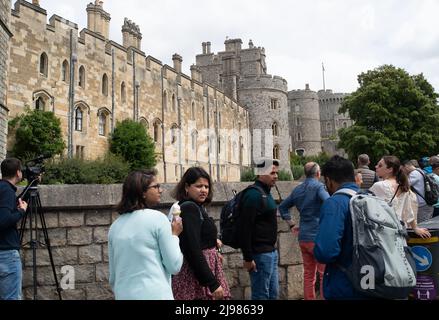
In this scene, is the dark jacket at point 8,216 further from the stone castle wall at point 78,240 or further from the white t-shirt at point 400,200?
the white t-shirt at point 400,200

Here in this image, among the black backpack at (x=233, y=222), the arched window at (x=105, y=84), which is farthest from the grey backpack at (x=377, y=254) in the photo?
the arched window at (x=105, y=84)

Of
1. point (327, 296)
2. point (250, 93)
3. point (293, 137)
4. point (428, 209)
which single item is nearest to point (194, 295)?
point (327, 296)

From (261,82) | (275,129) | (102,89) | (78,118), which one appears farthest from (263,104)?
(78,118)

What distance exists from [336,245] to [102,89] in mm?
27621

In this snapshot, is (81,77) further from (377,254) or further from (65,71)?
(377,254)

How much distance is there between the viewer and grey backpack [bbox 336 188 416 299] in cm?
285

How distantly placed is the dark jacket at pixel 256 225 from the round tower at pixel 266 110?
1872 inches

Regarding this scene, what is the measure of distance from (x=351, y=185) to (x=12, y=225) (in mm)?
3250

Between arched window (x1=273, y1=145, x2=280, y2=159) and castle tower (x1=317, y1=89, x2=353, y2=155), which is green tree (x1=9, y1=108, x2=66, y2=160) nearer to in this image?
arched window (x1=273, y1=145, x2=280, y2=159)

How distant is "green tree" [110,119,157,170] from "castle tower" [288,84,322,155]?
4816 centimetres

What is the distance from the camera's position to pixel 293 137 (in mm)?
76062

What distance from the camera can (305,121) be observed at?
7294cm

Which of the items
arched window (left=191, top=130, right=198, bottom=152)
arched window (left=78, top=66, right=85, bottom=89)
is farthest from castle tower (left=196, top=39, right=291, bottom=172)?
arched window (left=78, top=66, right=85, bottom=89)
